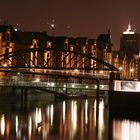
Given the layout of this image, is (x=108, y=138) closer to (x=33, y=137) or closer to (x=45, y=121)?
(x=33, y=137)

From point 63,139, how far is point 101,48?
11383cm

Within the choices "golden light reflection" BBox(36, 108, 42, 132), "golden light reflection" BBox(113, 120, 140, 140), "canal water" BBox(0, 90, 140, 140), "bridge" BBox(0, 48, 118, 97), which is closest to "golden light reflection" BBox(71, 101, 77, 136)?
"canal water" BBox(0, 90, 140, 140)

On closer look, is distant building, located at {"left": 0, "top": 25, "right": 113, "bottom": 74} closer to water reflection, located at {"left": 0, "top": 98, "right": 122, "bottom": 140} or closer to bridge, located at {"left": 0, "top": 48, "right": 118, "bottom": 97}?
bridge, located at {"left": 0, "top": 48, "right": 118, "bottom": 97}

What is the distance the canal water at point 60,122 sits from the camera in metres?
60.5

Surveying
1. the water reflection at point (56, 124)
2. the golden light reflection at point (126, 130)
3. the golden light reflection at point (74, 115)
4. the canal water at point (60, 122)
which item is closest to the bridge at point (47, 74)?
the golden light reflection at point (74, 115)

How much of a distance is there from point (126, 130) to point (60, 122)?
10058mm

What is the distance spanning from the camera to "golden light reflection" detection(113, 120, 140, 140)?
200 ft

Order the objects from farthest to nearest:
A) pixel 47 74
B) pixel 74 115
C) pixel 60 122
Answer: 1. pixel 47 74
2. pixel 74 115
3. pixel 60 122

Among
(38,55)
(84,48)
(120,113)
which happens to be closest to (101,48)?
(84,48)

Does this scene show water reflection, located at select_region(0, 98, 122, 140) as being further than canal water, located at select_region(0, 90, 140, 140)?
No

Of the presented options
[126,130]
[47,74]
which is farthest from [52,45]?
[126,130]

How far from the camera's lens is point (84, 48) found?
151125 millimetres

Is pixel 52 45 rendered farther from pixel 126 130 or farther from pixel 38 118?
pixel 126 130

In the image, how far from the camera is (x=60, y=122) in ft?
238
